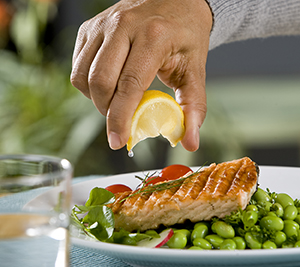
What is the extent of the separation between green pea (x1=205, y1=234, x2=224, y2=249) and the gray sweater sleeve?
1.27 metres

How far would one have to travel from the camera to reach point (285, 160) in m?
4.83

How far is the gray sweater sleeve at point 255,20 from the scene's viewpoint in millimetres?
2184

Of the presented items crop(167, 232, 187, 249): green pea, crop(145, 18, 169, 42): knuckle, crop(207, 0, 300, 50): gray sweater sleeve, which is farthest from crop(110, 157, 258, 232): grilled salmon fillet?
crop(207, 0, 300, 50): gray sweater sleeve

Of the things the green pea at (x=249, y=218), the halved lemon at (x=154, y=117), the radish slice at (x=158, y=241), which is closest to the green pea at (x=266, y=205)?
the green pea at (x=249, y=218)

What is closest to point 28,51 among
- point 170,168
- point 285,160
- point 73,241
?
point 285,160

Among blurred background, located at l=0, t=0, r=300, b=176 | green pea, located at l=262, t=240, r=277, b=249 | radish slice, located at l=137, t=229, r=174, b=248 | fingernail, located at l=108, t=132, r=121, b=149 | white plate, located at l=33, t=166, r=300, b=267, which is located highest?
fingernail, located at l=108, t=132, r=121, b=149

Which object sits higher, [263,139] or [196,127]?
[196,127]

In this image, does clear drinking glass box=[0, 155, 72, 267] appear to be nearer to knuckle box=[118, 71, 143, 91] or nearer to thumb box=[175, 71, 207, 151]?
knuckle box=[118, 71, 143, 91]

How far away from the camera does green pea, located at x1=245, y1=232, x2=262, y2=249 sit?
1.04m

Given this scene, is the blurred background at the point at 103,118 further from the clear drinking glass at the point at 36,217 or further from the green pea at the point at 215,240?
the clear drinking glass at the point at 36,217

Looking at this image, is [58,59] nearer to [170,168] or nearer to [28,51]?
[28,51]

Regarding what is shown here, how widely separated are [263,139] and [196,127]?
300 cm

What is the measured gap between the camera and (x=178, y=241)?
106cm

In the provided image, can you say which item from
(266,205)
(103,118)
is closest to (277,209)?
(266,205)
